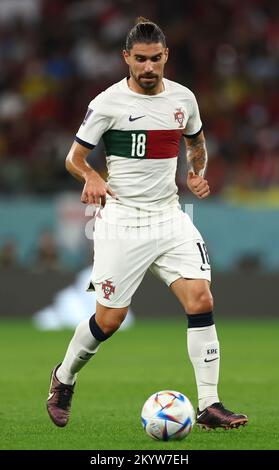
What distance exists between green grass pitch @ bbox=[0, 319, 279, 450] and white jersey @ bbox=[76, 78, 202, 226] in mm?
1432

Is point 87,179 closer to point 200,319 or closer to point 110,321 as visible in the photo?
point 110,321

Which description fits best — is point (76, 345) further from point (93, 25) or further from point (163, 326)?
point (93, 25)

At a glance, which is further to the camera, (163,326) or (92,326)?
(163,326)

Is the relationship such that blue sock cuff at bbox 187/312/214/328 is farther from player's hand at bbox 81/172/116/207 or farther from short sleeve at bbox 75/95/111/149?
short sleeve at bbox 75/95/111/149

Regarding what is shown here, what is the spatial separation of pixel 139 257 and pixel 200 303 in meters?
0.50

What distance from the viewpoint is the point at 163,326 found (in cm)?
1681

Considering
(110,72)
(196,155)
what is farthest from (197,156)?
(110,72)

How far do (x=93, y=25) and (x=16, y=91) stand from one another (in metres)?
2.14

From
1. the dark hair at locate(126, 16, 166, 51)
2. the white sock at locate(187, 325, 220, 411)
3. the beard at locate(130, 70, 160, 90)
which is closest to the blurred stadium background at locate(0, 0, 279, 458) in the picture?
the white sock at locate(187, 325, 220, 411)

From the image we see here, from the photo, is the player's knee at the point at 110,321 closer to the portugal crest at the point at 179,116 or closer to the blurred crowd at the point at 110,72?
the portugal crest at the point at 179,116

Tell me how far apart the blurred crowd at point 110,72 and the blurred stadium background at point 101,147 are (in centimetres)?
2
